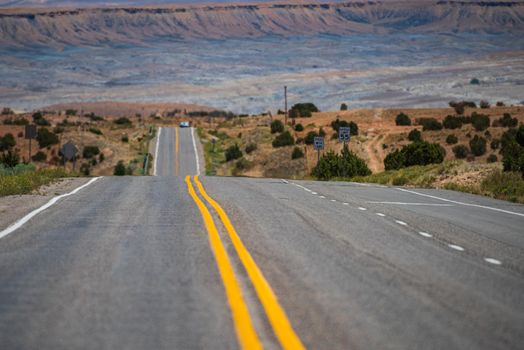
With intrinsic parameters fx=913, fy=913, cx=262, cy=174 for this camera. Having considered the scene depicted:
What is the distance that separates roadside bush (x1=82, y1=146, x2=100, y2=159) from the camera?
93562mm

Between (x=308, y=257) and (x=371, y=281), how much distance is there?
1701 millimetres

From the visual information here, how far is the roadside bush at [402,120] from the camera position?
96.2 m

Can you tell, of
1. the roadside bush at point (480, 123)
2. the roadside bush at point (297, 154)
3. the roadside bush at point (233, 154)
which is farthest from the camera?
the roadside bush at point (233, 154)

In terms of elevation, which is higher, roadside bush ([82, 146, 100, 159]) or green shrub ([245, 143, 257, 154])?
green shrub ([245, 143, 257, 154])

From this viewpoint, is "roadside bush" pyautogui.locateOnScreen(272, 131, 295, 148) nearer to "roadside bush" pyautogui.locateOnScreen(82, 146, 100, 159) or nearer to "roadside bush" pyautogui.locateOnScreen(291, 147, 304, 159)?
"roadside bush" pyautogui.locateOnScreen(291, 147, 304, 159)

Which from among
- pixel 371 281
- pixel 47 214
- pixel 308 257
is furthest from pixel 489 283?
pixel 47 214

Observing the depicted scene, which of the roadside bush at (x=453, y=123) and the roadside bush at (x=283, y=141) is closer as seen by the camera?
the roadside bush at (x=453, y=123)

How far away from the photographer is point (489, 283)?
32.1 ft

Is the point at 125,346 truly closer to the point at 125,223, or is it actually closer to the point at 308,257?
the point at 308,257

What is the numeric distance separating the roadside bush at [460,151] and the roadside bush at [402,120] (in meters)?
25.6

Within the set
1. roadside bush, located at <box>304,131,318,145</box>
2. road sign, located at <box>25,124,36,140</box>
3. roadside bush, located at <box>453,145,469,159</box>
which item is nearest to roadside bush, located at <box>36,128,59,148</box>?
roadside bush, located at <box>304,131,318,145</box>

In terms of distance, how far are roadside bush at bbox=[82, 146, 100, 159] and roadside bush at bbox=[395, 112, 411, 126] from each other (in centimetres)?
3168

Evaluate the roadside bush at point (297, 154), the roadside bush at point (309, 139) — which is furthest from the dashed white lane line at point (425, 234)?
the roadside bush at point (309, 139)

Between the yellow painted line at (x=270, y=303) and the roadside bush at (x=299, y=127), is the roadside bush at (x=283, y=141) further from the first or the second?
the yellow painted line at (x=270, y=303)
